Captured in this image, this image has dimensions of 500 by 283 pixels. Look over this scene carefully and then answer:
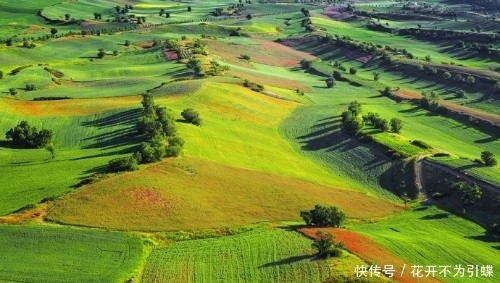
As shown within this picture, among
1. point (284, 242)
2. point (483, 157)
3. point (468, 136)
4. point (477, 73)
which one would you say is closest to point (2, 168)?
point (284, 242)

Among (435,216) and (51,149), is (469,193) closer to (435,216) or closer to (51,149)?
(435,216)

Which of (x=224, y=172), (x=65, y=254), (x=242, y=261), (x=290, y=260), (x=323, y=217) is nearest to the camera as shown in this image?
(x=65, y=254)

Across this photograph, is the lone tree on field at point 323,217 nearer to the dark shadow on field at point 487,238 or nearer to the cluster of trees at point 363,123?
the dark shadow on field at point 487,238

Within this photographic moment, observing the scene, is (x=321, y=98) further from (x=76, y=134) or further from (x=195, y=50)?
(x=76, y=134)

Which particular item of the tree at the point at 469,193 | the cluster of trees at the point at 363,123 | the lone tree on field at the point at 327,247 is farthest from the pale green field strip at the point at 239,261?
the cluster of trees at the point at 363,123

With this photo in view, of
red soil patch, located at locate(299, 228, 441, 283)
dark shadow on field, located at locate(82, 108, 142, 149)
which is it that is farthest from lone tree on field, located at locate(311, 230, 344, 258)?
dark shadow on field, located at locate(82, 108, 142, 149)

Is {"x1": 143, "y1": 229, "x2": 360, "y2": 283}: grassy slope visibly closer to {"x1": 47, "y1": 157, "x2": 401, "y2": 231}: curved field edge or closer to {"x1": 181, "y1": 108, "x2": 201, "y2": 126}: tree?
{"x1": 47, "y1": 157, "x2": 401, "y2": 231}: curved field edge

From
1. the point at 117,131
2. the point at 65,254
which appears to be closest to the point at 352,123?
the point at 117,131
